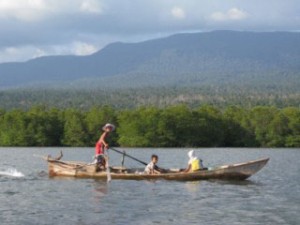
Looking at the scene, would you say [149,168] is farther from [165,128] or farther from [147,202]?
[165,128]

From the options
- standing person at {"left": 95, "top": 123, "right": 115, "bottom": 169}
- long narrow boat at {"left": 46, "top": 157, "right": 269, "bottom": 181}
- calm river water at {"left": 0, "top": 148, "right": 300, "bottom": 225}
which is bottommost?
calm river water at {"left": 0, "top": 148, "right": 300, "bottom": 225}

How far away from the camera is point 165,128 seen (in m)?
126

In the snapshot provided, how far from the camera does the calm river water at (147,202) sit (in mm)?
26531

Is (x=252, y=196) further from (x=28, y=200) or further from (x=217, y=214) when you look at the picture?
(x=28, y=200)

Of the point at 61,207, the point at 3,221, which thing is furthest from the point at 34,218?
the point at 61,207

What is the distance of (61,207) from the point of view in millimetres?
29703

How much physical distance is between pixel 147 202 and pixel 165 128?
309 feet

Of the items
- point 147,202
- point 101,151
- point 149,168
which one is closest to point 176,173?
point 149,168

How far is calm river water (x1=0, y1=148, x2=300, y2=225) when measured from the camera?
26531 mm

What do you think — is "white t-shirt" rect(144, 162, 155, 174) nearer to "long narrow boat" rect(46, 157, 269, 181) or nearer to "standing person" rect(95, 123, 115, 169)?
"long narrow boat" rect(46, 157, 269, 181)

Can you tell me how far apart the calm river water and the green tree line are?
7978 cm

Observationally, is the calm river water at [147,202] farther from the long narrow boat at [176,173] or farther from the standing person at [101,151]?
the standing person at [101,151]

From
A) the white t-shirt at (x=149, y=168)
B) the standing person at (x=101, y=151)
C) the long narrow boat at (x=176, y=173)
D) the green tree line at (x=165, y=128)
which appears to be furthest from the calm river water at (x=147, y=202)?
the green tree line at (x=165, y=128)

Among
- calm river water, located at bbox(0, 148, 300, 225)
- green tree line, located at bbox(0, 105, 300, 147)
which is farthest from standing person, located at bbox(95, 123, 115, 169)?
green tree line, located at bbox(0, 105, 300, 147)
